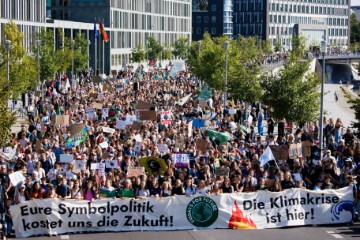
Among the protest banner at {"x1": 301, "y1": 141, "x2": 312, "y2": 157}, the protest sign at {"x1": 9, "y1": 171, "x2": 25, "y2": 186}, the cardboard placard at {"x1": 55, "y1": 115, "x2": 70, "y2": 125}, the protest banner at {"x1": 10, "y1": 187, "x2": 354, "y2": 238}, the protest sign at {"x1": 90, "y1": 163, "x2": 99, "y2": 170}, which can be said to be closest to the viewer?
the protest banner at {"x1": 10, "y1": 187, "x2": 354, "y2": 238}

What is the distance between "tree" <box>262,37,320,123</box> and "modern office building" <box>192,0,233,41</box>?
14599cm

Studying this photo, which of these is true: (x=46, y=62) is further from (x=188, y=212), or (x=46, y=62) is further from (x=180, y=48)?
(x=180, y=48)

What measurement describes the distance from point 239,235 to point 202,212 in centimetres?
117

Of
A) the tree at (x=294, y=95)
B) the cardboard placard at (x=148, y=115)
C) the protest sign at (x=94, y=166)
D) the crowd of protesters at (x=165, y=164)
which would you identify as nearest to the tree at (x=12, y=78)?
the crowd of protesters at (x=165, y=164)

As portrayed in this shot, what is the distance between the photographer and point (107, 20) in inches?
4596

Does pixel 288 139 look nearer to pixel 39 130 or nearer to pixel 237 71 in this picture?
pixel 39 130

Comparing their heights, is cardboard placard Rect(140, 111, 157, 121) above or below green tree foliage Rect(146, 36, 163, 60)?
below

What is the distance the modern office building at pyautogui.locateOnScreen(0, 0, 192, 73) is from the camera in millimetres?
89562

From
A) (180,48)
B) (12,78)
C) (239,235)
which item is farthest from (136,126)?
(180,48)

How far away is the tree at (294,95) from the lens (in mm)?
41500

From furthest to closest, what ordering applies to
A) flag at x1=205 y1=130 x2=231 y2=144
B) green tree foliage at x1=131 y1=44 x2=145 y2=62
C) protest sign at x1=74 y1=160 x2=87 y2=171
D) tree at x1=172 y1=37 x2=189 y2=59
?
tree at x1=172 y1=37 x2=189 y2=59
green tree foliage at x1=131 y1=44 x2=145 y2=62
flag at x1=205 y1=130 x2=231 y2=144
protest sign at x1=74 y1=160 x2=87 y2=171

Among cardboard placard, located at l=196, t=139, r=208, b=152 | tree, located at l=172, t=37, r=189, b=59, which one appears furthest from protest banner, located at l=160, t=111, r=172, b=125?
tree, located at l=172, t=37, r=189, b=59

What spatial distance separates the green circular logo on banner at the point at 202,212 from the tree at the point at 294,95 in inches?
745

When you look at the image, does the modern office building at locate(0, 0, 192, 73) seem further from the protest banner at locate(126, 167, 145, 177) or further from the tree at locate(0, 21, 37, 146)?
the protest banner at locate(126, 167, 145, 177)
